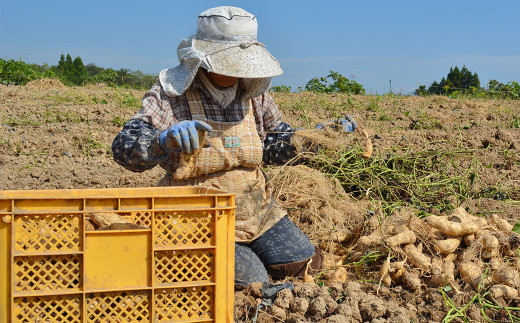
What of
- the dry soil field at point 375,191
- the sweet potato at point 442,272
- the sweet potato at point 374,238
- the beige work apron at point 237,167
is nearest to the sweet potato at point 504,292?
the dry soil field at point 375,191

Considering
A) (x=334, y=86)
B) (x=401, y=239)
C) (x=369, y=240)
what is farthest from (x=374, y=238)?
(x=334, y=86)

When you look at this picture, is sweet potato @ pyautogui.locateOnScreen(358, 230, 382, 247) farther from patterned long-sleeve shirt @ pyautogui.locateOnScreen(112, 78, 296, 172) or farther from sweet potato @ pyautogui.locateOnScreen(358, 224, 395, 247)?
patterned long-sleeve shirt @ pyautogui.locateOnScreen(112, 78, 296, 172)

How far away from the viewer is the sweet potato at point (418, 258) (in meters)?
2.28

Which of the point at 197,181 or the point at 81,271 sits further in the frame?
the point at 197,181

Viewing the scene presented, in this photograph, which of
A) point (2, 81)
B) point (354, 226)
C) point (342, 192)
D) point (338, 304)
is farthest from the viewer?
point (2, 81)

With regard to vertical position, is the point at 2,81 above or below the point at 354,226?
above

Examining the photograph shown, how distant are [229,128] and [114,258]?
2.98 feet

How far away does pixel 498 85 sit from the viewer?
1028 centimetres

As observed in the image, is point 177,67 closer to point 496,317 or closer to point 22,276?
point 22,276

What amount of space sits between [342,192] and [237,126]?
1.11m

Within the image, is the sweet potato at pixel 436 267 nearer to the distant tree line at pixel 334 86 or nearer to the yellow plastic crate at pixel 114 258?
the yellow plastic crate at pixel 114 258

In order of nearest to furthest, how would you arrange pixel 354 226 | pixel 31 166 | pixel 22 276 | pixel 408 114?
pixel 22 276, pixel 354 226, pixel 31 166, pixel 408 114

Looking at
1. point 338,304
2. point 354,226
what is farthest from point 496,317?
point 354,226

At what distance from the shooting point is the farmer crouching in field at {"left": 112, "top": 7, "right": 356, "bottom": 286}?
2.11 metres
